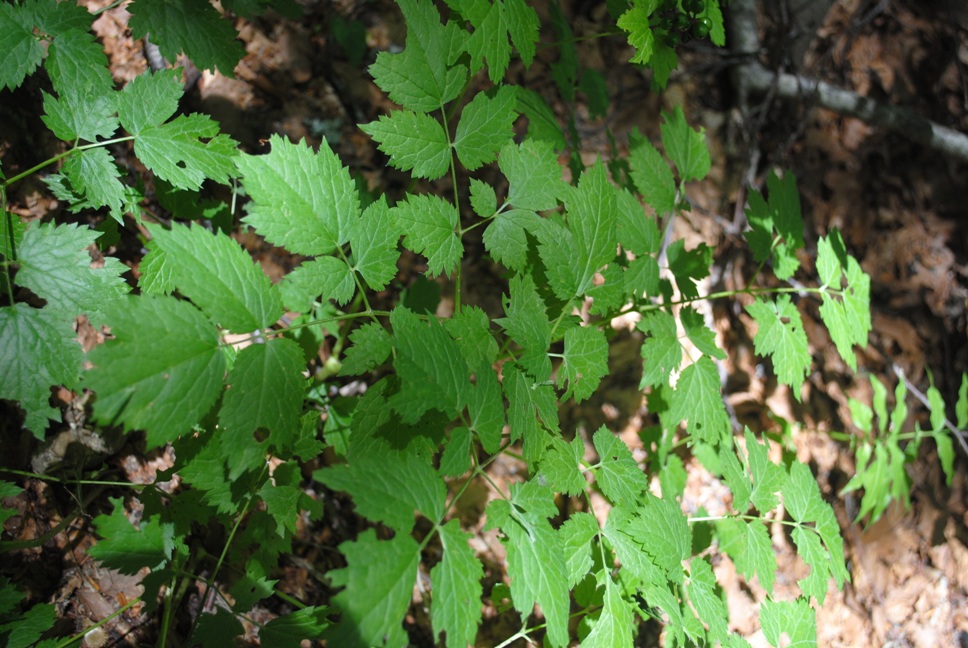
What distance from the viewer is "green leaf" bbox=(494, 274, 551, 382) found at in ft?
4.19

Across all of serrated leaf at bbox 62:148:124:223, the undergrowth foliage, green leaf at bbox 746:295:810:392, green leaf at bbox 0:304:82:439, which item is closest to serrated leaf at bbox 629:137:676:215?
the undergrowth foliage

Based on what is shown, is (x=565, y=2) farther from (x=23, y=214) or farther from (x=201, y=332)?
(x=201, y=332)

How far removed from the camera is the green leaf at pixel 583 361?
1.37m

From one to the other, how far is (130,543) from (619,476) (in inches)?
46.4

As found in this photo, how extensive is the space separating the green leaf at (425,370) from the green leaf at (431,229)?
234 mm

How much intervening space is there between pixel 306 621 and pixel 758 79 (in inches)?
124

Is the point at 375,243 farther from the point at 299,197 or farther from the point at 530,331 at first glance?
the point at 530,331

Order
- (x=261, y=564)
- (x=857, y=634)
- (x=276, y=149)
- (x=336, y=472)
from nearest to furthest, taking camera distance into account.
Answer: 1. (x=336, y=472)
2. (x=276, y=149)
3. (x=261, y=564)
4. (x=857, y=634)

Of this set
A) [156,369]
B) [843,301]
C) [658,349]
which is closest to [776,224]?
[843,301]

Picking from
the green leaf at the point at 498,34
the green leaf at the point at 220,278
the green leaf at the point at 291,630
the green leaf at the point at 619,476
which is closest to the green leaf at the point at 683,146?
the green leaf at the point at 498,34

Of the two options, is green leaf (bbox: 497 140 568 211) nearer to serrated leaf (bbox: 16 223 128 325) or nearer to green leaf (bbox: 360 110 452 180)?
green leaf (bbox: 360 110 452 180)

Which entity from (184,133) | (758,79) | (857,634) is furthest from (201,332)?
(758,79)

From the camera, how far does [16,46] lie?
146 centimetres

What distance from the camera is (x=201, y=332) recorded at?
1.01 m
